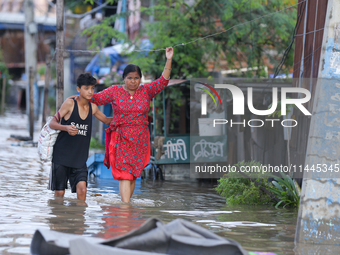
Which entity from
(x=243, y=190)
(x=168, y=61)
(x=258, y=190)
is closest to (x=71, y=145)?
(x=168, y=61)

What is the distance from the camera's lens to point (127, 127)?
631cm

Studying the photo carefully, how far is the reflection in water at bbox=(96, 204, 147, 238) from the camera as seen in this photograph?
14.8 ft

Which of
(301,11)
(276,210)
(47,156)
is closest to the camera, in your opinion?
(47,156)

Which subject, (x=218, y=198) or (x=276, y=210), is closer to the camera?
(x=276, y=210)

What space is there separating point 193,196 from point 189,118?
149 inches

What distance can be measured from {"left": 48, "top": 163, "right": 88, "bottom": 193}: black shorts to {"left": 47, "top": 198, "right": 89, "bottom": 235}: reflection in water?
8.4 inches

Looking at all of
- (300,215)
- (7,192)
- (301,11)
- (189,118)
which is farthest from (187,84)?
(300,215)

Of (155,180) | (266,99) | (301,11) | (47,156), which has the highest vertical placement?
(301,11)

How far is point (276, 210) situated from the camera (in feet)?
21.2

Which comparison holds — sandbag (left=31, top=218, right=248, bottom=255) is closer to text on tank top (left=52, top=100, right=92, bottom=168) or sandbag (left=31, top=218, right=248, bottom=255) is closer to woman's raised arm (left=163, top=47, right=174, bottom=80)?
text on tank top (left=52, top=100, right=92, bottom=168)

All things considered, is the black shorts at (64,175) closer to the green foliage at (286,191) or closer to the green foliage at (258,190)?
the green foliage at (258,190)

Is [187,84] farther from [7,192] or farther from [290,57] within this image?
[7,192]

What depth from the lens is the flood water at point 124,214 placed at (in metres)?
4.42

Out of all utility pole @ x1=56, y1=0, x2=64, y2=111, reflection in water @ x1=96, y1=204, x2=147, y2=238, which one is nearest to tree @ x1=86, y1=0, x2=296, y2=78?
utility pole @ x1=56, y1=0, x2=64, y2=111
